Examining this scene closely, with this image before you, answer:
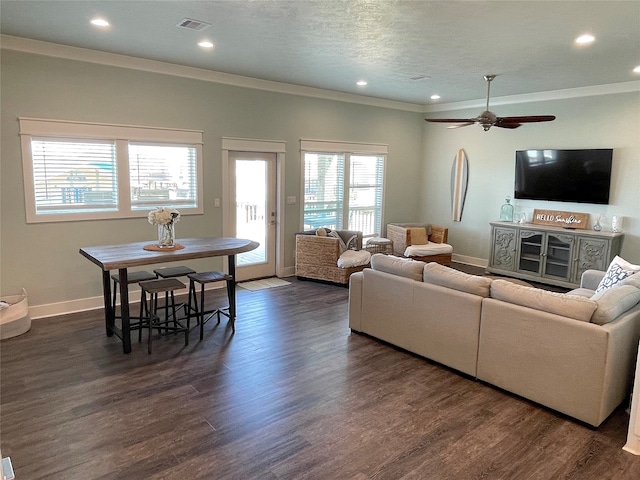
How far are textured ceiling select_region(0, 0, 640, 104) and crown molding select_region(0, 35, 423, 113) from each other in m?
0.13

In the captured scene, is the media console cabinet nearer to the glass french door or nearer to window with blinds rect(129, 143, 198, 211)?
the glass french door

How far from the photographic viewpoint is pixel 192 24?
3.79 meters

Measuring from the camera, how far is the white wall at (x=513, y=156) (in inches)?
236

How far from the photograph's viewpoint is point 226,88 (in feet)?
19.4

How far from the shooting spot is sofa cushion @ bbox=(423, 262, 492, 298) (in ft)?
11.6

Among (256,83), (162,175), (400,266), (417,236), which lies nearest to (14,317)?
(162,175)

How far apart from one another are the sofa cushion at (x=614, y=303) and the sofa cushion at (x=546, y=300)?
4cm

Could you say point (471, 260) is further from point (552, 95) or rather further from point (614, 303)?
point (614, 303)

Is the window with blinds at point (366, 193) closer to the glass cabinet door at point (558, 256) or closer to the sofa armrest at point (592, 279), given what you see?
the glass cabinet door at point (558, 256)

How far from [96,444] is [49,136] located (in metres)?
3.44

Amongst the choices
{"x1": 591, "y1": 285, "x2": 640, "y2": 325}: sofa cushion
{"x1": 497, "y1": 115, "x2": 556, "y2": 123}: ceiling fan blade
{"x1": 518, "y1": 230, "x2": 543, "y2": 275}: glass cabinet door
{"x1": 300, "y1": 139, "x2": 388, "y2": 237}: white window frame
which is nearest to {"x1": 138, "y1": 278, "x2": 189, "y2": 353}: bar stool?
{"x1": 300, "y1": 139, "x2": 388, "y2": 237}: white window frame

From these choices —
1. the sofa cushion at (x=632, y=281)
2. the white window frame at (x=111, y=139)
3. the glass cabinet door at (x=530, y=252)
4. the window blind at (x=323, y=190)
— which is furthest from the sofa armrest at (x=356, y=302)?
the glass cabinet door at (x=530, y=252)

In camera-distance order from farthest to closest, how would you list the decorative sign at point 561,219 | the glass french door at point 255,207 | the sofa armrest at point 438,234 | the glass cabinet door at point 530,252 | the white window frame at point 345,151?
the sofa armrest at point 438,234, the white window frame at point 345,151, the glass cabinet door at point 530,252, the decorative sign at point 561,219, the glass french door at point 255,207

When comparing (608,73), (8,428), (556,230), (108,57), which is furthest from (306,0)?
(556,230)
